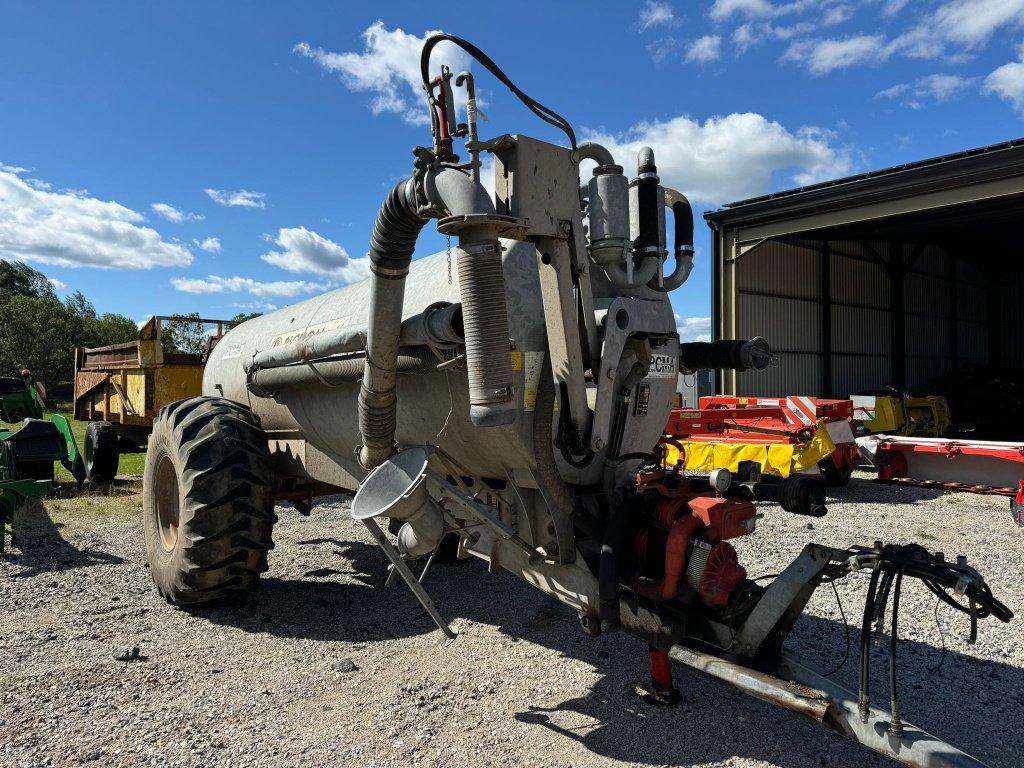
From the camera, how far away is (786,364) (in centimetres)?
1914

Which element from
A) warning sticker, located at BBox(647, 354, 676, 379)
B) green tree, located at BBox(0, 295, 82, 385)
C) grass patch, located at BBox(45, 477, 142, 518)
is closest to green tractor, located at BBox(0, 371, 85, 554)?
grass patch, located at BBox(45, 477, 142, 518)

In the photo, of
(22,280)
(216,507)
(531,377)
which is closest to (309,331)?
(216,507)

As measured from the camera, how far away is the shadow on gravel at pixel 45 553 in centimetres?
612

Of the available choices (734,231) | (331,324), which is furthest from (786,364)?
(331,324)

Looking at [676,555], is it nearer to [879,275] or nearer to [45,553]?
[45,553]

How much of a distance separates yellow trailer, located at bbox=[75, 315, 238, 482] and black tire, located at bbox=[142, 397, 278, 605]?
3507 mm

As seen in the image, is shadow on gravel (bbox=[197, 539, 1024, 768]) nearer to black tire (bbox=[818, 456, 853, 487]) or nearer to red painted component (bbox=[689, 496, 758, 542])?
red painted component (bbox=[689, 496, 758, 542])

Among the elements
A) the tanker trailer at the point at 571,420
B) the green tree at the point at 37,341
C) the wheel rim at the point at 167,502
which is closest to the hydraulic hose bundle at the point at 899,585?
the tanker trailer at the point at 571,420

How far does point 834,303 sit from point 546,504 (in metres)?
20.2

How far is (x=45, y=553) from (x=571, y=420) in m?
5.85

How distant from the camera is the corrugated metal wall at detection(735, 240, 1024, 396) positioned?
60.1 feet

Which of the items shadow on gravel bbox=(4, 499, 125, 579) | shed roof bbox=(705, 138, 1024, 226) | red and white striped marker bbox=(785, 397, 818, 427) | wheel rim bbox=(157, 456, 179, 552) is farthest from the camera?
shed roof bbox=(705, 138, 1024, 226)

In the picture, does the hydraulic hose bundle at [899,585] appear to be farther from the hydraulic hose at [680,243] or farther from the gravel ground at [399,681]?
the hydraulic hose at [680,243]

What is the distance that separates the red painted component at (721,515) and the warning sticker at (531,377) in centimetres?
84
